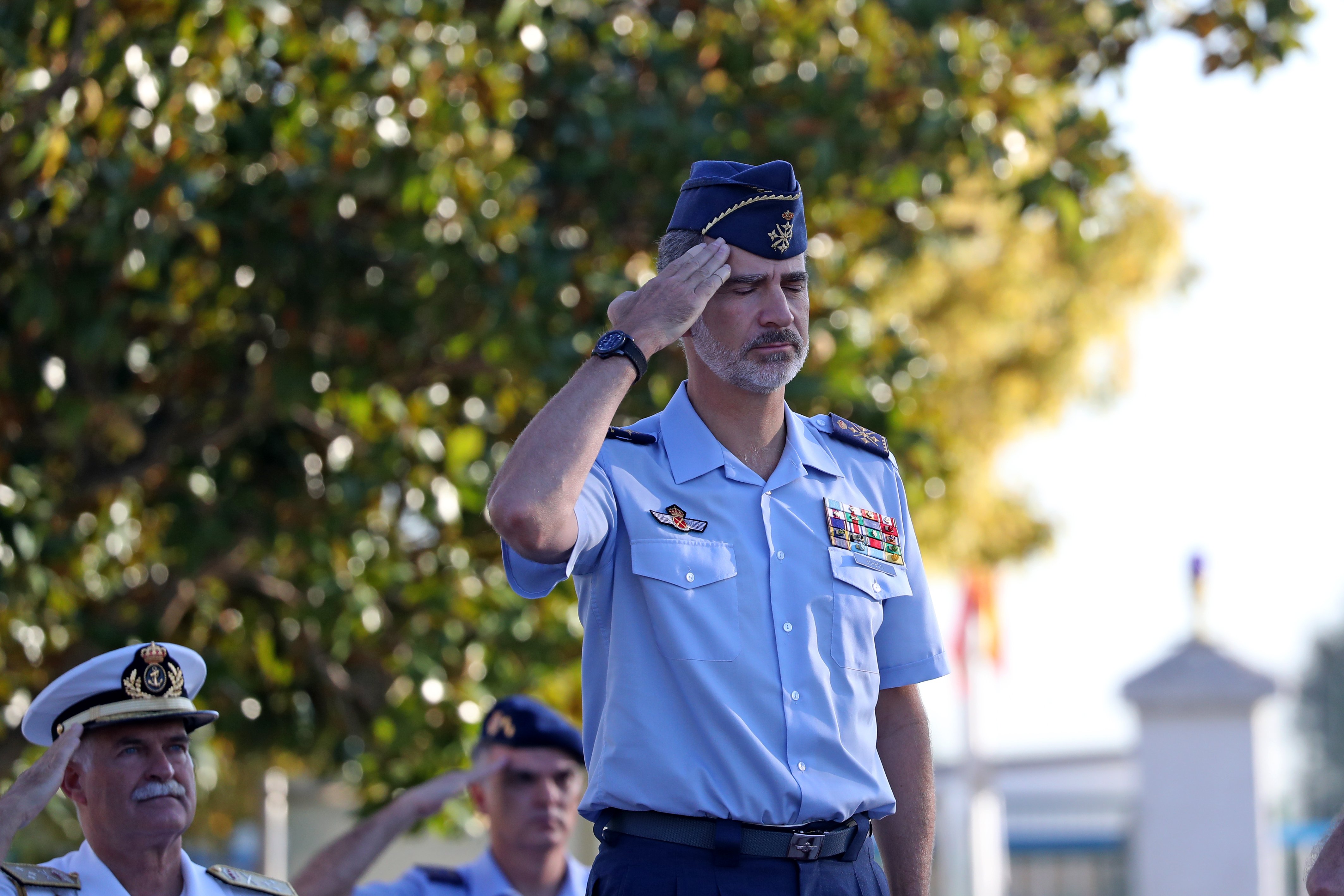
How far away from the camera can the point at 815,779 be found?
262 centimetres

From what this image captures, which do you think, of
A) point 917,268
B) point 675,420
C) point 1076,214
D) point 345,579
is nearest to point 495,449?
point 345,579

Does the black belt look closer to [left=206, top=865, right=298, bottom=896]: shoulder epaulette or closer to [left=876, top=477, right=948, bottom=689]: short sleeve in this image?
[left=876, top=477, right=948, bottom=689]: short sleeve

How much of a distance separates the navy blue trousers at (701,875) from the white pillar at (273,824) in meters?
6.72

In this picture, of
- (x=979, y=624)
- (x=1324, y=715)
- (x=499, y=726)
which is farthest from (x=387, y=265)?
(x=1324, y=715)

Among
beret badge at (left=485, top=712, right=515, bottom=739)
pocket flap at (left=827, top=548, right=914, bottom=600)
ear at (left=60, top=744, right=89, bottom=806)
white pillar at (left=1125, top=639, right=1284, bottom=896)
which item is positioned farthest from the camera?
white pillar at (left=1125, top=639, right=1284, bottom=896)

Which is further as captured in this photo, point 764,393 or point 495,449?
point 495,449

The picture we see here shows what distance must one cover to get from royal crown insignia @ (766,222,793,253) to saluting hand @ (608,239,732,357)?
0.08 m

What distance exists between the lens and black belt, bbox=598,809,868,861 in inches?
101

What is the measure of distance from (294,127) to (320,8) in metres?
0.77

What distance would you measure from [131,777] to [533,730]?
1634 millimetres

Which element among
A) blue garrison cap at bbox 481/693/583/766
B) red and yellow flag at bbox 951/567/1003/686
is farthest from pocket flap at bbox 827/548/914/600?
red and yellow flag at bbox 951/567/1003/686

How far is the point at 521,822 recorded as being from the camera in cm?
489

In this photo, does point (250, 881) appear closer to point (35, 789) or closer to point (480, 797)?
point (35, 789)

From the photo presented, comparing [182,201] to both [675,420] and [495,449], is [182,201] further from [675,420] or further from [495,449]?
[675,420]
